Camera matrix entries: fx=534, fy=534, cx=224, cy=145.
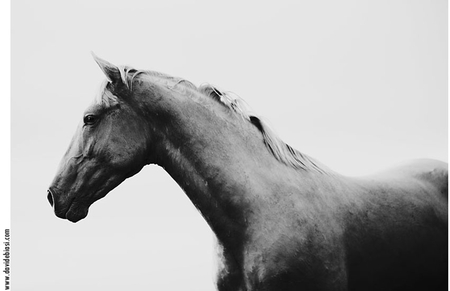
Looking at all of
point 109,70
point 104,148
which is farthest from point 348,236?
point 109,70

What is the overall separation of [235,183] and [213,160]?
0.11 m

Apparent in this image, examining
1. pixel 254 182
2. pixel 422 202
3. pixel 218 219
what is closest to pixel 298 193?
pixel 254 182

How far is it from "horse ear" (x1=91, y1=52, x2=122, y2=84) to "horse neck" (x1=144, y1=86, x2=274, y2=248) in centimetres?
20

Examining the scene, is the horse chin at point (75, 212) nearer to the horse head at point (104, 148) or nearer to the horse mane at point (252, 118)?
the horse head at point (104, 148)

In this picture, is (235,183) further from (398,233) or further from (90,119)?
(398,233)

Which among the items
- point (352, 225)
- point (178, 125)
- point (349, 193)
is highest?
point (178, 125)

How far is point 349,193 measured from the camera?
1.94 meters

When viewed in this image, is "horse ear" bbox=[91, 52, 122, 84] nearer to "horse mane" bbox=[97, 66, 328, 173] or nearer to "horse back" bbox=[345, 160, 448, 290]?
"horse mane" bbox=[97, 66, 328, 173]

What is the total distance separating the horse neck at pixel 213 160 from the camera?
5.77 feet

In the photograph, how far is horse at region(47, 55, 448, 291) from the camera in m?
1.71

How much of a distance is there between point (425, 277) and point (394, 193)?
14.0 inches

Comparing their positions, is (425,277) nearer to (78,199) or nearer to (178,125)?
(178,125)

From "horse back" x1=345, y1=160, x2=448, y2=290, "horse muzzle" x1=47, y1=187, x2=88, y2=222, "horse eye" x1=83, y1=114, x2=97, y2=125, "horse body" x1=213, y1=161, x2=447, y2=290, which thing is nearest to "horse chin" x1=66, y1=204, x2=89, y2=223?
"horse muzzle" x1=47, y1=187, x2=88, y2=222

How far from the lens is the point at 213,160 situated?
178 centimetres
